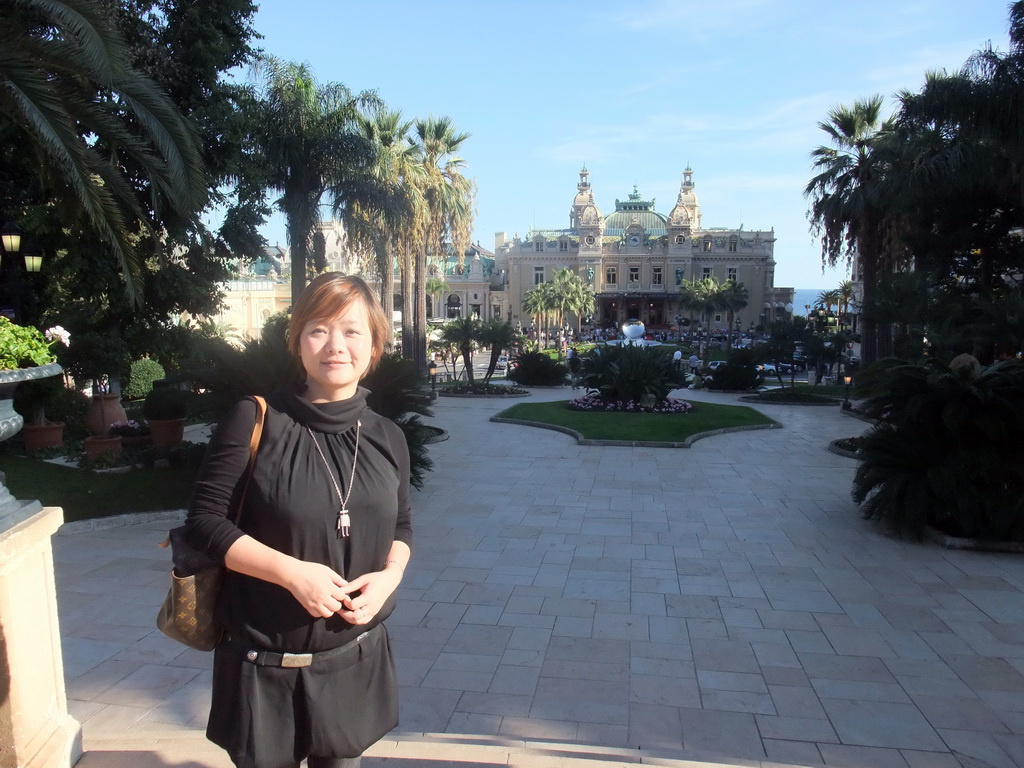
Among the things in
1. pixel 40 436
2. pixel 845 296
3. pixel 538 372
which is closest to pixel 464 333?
pixel 538 372

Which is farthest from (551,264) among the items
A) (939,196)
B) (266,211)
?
(266,211)

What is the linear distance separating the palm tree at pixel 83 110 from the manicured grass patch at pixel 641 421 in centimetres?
868

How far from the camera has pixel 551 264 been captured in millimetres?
88000

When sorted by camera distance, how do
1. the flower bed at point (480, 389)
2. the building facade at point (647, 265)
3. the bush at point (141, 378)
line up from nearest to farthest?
the bush at point (141, 378) → the flower bed at point (480, 389) → the building facade at point (647, 265)

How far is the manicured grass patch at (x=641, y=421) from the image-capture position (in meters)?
14.5

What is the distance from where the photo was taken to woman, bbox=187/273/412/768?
1963mm

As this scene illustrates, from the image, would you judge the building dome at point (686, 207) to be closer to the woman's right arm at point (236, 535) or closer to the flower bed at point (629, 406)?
the flower bed at point (629, 406)

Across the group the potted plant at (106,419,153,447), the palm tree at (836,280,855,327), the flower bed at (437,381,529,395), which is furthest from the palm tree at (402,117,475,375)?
the palm tree at (836,280,855,327)

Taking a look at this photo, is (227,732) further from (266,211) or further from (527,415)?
(527,415)

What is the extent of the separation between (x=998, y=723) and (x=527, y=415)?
14.0 m

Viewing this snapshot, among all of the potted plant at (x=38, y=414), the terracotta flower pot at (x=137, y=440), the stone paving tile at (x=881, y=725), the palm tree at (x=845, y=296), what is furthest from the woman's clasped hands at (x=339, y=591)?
the palm tree at (x=845, y=296)

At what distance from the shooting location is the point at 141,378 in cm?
2048

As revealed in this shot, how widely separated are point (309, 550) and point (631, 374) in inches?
659

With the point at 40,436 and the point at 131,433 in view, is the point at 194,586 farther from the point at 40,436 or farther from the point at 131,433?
the point at 40,436
